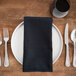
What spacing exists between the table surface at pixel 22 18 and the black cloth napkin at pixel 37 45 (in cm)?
5

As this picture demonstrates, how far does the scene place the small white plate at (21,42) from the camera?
56 centimetres

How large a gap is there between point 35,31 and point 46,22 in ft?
0.24

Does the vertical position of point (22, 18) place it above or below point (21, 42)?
above

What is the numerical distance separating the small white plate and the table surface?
0.03 m

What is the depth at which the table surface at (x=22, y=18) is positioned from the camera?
58cm

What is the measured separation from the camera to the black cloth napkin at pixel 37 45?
1.82 ft

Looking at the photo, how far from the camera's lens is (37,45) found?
0.56m

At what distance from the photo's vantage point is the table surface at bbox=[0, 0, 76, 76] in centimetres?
58

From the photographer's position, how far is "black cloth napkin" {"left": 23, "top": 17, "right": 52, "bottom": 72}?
0.56 m

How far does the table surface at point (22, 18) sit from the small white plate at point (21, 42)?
0.03 meters

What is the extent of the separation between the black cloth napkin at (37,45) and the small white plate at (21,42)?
0.03 m

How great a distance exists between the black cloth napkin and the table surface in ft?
0.16

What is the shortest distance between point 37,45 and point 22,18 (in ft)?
0.56

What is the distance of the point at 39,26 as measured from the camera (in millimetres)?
567
